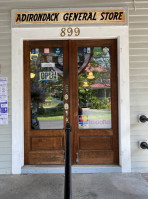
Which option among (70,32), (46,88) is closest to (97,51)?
(70,32)

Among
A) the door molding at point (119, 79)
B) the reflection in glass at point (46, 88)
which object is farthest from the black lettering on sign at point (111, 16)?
the reflection in glass at point (46, 88)

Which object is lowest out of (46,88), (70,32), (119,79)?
(46,88)

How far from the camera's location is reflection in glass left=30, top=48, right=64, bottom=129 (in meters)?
4.05

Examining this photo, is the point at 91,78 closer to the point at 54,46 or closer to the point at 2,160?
the point at 54,46

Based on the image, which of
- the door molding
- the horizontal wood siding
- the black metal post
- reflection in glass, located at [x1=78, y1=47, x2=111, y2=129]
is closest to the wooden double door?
reflection in glass, located at [x1=78, y1=47, x2=111, y2=129]

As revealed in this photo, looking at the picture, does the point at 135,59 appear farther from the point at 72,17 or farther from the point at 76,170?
the point at 76,170

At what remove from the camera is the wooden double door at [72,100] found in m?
3.98

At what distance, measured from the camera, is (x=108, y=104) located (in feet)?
13.3

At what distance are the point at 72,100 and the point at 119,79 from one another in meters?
1.04

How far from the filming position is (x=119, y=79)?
12.8 ft

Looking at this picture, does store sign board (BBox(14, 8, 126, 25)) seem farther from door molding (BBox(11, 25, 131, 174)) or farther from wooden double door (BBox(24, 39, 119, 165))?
wooden double door (BBox(24, 39, 119, 165))

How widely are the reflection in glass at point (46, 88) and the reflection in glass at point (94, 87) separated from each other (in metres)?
0.44

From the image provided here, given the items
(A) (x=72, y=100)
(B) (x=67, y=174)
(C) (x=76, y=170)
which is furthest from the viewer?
(A) (x=72, y=100)

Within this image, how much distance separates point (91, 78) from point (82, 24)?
1.09m
